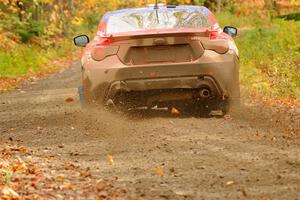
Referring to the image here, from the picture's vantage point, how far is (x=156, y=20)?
9523 mm

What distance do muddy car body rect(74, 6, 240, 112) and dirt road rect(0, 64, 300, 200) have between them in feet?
1.18

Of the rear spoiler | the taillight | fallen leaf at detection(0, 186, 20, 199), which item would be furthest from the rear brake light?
fallen leaf at detection(0, 186, 20, 199)

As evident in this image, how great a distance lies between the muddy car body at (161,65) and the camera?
8.94 m

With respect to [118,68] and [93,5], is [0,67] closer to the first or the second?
[118,68]

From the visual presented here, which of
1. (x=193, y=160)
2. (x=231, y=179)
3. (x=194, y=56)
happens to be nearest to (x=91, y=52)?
(x=194, y=56)

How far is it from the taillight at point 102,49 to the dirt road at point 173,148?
741mm

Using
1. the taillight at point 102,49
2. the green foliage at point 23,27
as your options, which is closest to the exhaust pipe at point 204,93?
the taillight at point 102,49

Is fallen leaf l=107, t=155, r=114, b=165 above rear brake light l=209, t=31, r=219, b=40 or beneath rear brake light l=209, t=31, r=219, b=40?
beneath

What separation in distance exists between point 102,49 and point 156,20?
3.02 ft

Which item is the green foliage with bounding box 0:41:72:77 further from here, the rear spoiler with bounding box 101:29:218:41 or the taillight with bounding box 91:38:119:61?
the rear spoiler with bounding box 101:29:218:41

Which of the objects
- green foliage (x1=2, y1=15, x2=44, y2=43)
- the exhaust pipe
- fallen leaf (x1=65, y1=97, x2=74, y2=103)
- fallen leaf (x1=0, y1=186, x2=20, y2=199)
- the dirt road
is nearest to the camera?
fallen leaf (x1=0, y1=186, x2=20, y2=199)

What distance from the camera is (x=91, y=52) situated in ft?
30.1

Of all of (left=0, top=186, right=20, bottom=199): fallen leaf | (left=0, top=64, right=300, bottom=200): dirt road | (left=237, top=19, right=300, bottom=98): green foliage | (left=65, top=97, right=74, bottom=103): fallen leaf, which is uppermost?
(left=0, top=186, right=20, bottom=199): fallen leaf

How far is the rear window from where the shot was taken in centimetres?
930
